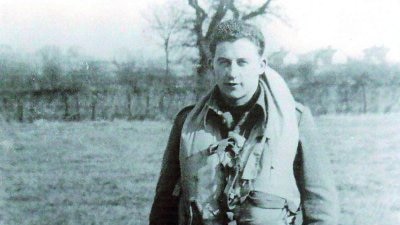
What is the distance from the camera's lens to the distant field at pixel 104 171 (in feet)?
4.71

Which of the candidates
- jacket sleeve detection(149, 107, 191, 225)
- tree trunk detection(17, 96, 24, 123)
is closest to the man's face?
jacket sleeve detection(149, 107, 191, 225)

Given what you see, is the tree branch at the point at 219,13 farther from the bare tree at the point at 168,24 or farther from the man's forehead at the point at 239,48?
the man's forehead at the point at 239,48

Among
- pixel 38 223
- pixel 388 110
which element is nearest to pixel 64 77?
pixel 38 223

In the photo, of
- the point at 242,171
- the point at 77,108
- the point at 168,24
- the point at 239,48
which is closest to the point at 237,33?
the point at 239,48

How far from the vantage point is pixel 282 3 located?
1387mm

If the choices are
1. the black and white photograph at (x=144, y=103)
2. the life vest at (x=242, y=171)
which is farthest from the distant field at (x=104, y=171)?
the life vest at (x=242, y=171)

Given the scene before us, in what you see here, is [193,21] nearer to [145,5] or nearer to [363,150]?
[145,5]

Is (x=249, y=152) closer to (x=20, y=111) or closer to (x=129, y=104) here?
(x=129, y=104)

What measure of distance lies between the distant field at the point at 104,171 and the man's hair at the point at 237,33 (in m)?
0.45

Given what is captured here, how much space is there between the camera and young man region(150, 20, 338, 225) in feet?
3.36

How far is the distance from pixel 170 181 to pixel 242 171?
0.21 metres

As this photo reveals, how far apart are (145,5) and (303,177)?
69cm

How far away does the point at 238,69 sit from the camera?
1.04m

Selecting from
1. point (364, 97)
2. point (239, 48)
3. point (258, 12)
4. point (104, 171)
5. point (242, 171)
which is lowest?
point (104, 171)
